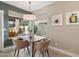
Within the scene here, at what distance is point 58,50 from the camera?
8.27ft

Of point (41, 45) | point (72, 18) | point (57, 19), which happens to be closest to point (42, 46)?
point (41, 45)

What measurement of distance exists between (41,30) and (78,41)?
95cm

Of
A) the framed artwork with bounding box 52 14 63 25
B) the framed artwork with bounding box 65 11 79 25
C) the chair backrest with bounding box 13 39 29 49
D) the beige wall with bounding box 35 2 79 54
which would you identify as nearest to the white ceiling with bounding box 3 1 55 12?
the beige wall with bounding box 35 2 79 54

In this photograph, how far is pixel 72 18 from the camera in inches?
98.0

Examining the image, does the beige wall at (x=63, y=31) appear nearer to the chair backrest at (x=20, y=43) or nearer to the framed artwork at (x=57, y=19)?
the framed artwork at (x=57, y=19)

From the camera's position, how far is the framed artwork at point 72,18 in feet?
7.94

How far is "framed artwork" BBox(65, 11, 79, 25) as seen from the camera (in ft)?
7.94

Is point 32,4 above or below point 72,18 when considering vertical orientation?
above

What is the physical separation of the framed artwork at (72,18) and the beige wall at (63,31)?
0.27ft

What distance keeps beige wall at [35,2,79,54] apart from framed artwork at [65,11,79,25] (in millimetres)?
82

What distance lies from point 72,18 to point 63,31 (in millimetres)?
390

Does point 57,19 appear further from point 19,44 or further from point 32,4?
point 19,44

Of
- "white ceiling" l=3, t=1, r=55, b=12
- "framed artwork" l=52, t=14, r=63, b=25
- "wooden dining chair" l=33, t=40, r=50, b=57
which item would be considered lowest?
"wooden dining chair" l=33, t=40, r=50, b=57

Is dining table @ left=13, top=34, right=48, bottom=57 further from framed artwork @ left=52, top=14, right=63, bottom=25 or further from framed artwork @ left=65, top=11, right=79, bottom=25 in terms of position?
framed artwork @ left=65, top=11, right=79, bottom=25
